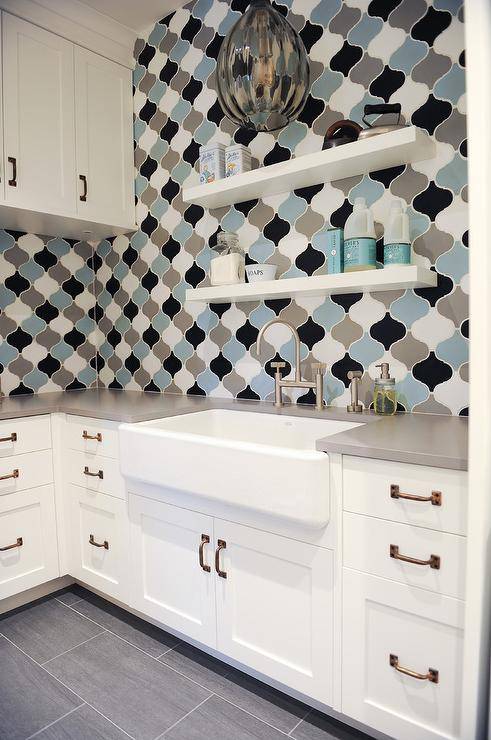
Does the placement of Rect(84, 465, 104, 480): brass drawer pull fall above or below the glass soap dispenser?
below

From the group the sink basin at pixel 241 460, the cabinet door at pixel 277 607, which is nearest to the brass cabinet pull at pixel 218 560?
the cabinet door at pixel 277 607

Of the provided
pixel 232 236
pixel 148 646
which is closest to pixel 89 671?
pixel 148 646

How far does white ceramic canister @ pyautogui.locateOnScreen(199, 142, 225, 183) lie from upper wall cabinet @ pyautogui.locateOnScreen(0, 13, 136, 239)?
0.64m

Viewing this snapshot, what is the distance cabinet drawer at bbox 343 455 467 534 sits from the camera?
116cm

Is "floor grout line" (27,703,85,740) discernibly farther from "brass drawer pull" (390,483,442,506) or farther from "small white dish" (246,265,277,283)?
"small white dish" (246,265,277,283)

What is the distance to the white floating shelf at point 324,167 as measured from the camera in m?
1.61

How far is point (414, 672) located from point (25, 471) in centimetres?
161

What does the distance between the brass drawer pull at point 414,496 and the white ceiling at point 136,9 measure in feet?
7.93

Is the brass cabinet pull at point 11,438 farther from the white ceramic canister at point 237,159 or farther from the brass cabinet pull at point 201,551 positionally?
the white ceramic canister at point 237,159

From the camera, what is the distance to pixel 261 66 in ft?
5.25

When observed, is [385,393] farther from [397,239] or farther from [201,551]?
[201,551]

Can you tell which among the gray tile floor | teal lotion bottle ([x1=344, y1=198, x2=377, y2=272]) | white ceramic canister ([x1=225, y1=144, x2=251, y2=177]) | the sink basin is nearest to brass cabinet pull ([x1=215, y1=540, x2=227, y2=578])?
the sink basin

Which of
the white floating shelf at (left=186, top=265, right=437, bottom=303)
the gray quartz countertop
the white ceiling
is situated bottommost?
the gray quartz countertop

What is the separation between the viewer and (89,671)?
5.71 feet
